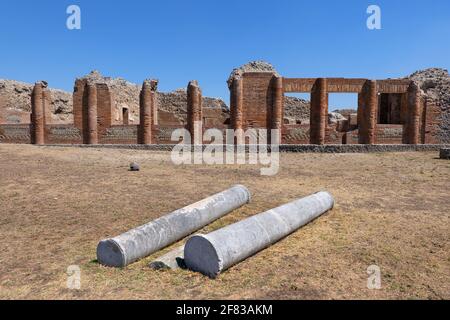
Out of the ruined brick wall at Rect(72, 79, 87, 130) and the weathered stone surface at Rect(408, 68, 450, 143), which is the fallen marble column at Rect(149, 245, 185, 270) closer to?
the ruined brick wall at Rect(72, 79, 87, 130)

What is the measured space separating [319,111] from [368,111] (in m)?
3.15

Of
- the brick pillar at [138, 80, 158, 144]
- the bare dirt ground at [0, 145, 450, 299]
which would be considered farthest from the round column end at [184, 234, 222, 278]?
the brick pillar at [138, 80, 158, 144]

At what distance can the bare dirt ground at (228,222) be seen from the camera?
11.4ft

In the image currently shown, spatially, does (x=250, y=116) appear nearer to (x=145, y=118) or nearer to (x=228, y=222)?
(x=145, y=118)

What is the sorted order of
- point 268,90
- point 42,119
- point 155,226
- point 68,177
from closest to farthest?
point 155,226, point 68,177, point 268,90, point 42,119

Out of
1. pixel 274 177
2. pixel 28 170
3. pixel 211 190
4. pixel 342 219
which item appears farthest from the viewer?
pixel 274 177

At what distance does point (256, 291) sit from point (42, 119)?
890 inches

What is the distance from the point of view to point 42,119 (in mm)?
22188

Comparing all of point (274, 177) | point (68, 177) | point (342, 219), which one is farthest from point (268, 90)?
point (342, 219)

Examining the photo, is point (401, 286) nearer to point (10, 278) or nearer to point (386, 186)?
point (10, 278)

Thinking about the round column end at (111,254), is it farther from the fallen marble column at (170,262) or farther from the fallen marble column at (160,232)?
the fallen marble column at (170,262)

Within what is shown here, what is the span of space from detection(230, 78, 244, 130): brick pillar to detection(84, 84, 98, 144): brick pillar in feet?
28.1

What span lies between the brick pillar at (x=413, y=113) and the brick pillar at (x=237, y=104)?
10763 mm
